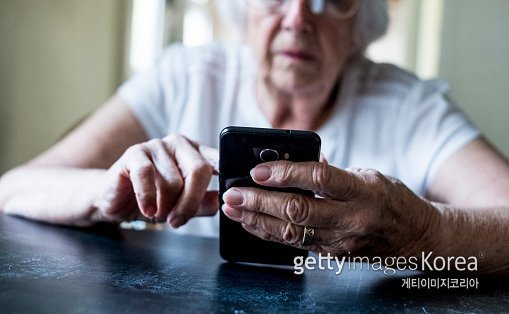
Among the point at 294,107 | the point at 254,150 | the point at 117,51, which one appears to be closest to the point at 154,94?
the point at 294,107

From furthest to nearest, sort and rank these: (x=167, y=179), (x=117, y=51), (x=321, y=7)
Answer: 1. (x=117, y=51)
2. (x=321, y=7)
3. (x=167, y=179)

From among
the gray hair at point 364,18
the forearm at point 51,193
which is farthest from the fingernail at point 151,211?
the gray hair at point 364,18

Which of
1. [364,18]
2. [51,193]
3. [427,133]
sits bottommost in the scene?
[51,193]

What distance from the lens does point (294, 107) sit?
1027mm

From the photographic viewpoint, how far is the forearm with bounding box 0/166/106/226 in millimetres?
716

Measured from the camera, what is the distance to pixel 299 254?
60 cm

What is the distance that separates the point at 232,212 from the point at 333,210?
0.33 ft

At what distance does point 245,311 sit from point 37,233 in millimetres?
406

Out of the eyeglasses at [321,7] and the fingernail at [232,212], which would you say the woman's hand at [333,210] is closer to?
the fingernail at [232,212]

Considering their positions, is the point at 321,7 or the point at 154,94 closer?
the point at 321,7

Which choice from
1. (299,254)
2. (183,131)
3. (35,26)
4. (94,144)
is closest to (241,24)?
(183,131)

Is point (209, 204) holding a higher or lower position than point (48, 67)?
lower

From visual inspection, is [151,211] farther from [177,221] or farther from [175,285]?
[175,285]

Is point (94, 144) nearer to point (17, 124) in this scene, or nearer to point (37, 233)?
point (37, 233)
